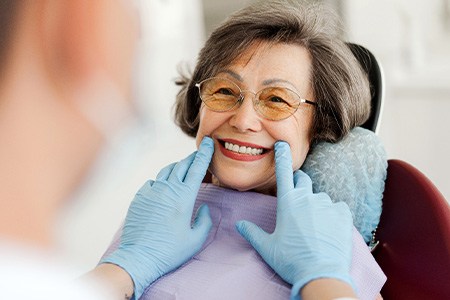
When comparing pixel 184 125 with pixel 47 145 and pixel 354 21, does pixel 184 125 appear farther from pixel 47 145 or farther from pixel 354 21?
pixel 354 21

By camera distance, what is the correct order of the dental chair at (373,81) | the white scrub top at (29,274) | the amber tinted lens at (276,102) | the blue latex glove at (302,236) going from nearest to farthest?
the white scrub top at (29,274) → the blue latex glove at (302,236) → the amber tinted lens at (276,102) → the dental chair at (373,81)

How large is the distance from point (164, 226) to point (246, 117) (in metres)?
0.28

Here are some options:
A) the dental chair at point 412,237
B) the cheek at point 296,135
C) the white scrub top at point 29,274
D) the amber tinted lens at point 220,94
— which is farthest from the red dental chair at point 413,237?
the white scrub top at point 29,274

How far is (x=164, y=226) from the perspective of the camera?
44.4 inches

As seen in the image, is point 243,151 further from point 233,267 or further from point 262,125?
point 233,267

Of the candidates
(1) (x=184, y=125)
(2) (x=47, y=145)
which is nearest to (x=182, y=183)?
(1) (x=184, y=125)

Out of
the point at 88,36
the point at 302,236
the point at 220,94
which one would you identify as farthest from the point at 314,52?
the point at 88,36

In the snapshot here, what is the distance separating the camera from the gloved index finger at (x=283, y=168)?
1.15 meters

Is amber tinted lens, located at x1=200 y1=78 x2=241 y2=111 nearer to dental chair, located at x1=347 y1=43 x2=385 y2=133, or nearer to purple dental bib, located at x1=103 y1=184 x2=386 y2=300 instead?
purple dental bib, located at x1=103 y1=184 x2=386 y2=300

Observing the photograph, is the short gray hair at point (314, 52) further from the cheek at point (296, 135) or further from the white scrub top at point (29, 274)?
the white scrub top at point (29, 274)

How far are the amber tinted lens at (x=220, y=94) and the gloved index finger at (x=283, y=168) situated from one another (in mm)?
140

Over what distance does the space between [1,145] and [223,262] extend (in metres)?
0.87

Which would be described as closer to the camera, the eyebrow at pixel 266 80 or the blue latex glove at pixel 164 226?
the blue latex glove at pixel 164 226

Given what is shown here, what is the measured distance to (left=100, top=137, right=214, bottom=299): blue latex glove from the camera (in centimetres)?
108
